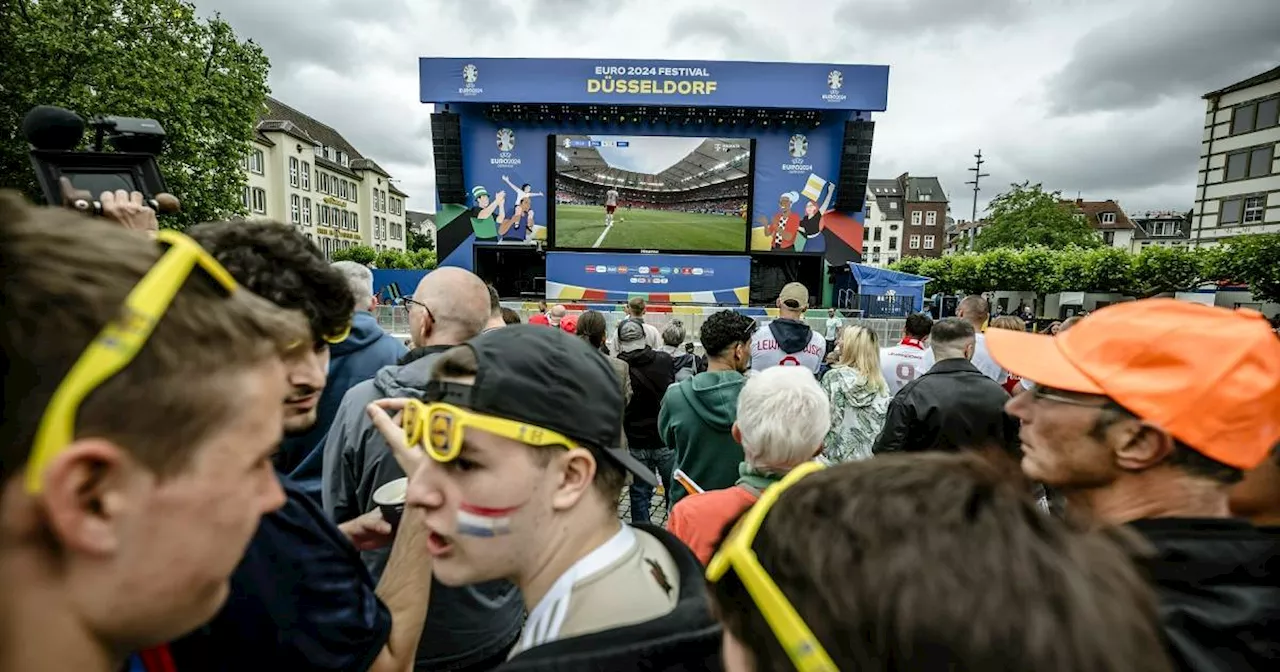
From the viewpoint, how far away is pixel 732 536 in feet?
3.13

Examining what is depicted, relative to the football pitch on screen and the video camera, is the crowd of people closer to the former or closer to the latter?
the video camera

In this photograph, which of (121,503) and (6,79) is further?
(6,79)

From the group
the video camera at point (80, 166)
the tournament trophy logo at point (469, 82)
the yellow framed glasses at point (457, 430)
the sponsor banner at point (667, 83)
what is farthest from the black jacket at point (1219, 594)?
the tournament trophy logo at point (469, 82)

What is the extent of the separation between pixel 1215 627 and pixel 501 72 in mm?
22536

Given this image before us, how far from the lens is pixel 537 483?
1.26 meters

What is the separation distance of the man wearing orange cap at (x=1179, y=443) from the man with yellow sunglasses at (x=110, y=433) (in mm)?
1607

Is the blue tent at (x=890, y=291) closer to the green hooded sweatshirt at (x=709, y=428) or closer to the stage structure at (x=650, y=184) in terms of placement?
the stage structure at (x=650, y=184)

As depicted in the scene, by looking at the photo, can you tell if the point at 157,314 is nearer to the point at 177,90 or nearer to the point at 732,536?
the point at 732,536

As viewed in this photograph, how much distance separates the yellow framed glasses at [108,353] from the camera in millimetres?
629

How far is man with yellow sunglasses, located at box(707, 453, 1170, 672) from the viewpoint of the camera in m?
0.62

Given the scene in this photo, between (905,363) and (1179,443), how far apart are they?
12.8 feet

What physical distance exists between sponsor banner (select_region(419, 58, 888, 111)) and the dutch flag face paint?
21454 millimetres

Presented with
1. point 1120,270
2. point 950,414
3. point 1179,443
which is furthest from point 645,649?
point 1120,270

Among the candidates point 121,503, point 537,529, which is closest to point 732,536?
point 537,529
